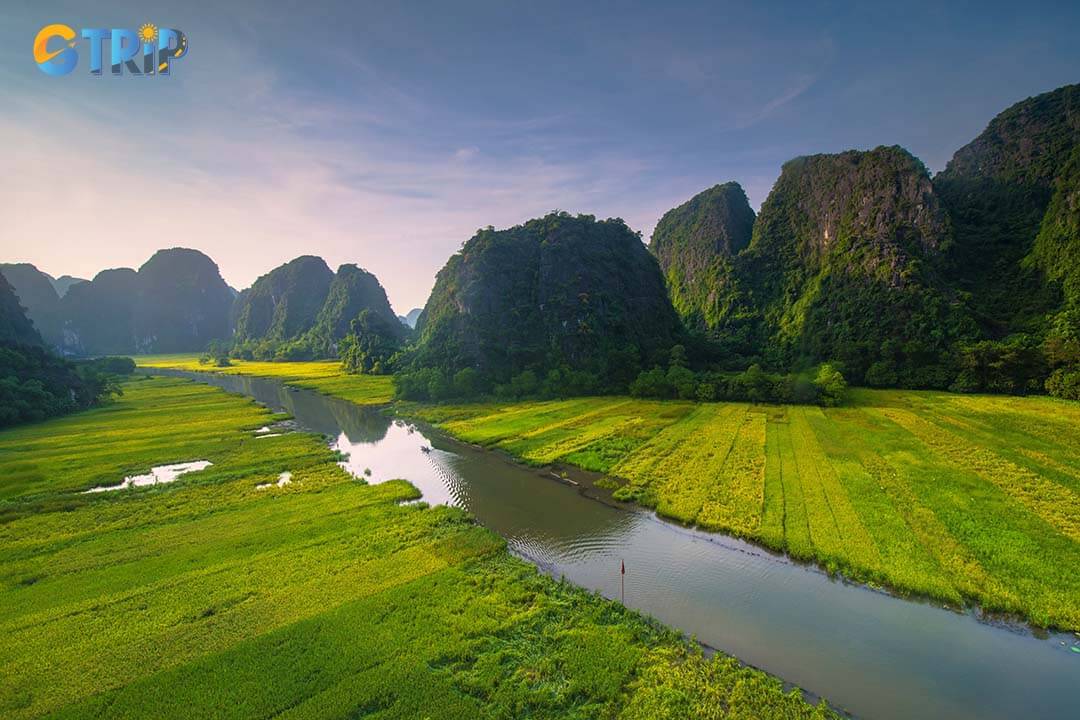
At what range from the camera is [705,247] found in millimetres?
116438

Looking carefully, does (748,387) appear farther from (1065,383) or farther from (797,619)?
(797,619)

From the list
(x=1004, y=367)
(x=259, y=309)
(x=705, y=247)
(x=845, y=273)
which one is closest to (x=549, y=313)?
(x=845, y=273)

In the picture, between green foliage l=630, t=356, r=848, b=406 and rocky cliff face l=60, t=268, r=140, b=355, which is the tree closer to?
green foliage l=630, t=356, r=848, b=406

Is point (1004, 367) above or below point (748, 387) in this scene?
above

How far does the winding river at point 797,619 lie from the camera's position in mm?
12117

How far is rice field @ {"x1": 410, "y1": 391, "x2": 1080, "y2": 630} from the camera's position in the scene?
Answer: 55.9ft

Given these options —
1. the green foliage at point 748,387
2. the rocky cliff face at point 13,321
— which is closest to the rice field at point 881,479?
the green foliage at point 748,387

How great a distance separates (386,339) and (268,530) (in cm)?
9001

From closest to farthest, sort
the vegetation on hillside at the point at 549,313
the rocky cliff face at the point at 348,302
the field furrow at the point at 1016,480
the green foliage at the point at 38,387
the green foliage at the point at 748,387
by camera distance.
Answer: the field furrow at the point at 1016,480, the green foliage at the point at 38,387, the green foliage at the point at 748,387, the vegetation on hillside at the point at 549,313, the rocky cliff face at the point at 348,302

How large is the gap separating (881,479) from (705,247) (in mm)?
100650

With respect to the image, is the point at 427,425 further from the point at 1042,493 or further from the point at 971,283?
the point at 971,283

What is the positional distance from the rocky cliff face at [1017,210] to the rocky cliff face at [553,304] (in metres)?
45.9

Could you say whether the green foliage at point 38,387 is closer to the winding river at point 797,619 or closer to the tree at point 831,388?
the winding river at point 797,619

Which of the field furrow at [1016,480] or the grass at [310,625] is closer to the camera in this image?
the grass at [310,625]
